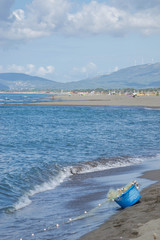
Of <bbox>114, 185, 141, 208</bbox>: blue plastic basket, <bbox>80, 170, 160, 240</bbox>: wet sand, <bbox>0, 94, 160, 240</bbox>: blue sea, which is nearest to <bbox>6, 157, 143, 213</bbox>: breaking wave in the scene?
<bbox>0, 94, 160, 240</bbox>: blue sea

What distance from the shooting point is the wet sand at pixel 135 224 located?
872cm

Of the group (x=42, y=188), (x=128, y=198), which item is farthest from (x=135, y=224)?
(x=42, y=188)

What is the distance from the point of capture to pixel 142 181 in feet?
57.7

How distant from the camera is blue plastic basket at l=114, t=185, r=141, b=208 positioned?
39.3ft

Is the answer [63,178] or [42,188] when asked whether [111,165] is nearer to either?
[63,178]

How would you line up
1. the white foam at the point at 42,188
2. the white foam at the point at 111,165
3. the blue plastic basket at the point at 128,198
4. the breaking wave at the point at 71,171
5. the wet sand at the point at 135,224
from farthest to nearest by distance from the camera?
the white foam at the point at 111,165 → the breaking wave at the point at 71,171 → the white foam at the point at 42,188 → the blue plastic basket at the point at 128,198 → the wet sand at the point at 135,224

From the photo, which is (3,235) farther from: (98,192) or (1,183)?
(1,183)

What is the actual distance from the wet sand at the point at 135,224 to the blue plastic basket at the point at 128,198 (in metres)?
0.19

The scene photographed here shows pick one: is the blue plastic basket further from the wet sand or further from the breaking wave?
the breaking wave

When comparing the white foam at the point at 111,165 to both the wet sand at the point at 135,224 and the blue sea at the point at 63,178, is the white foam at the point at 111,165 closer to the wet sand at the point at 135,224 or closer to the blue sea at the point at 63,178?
the blue sea at the point at 63,178

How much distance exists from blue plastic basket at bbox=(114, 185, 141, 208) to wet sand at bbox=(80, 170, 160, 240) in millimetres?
194

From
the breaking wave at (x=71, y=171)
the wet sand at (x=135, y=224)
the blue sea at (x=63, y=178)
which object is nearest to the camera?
the wet sand at (x=135, y=224)

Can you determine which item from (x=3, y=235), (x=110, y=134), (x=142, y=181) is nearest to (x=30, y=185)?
(x=142, y=181)

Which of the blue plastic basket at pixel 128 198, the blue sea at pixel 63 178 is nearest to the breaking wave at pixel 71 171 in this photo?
the blue sea at pixel 63 178
